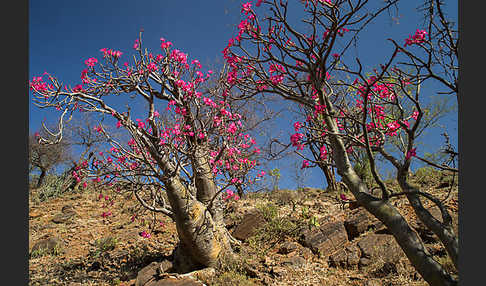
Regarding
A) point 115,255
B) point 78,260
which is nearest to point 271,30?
point 115,255

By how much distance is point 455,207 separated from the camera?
6.81m

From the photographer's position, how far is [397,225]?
3.83 metres

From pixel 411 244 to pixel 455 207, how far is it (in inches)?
168

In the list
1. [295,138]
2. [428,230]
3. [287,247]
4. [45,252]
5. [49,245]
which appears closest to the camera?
[295,138]

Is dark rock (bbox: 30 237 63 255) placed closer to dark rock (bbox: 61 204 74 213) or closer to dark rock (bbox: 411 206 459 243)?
dark rock (bbox: 61 204 74 213)

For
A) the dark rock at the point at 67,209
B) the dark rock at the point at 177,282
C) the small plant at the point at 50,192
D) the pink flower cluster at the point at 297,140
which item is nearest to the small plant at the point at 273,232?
the dark rock at the point at 177,282

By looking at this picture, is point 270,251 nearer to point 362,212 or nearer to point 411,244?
point 362,212

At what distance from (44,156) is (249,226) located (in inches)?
808

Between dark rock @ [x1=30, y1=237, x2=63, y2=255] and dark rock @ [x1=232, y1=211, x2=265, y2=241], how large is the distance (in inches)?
224

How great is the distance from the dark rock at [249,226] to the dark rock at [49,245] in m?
5.68

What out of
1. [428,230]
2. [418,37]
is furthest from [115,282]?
[418,37]

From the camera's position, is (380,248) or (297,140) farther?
(380,248)

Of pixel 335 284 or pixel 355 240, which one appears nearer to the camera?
pixel 335 284

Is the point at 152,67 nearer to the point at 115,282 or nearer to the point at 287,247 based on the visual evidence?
the point at 115,282
